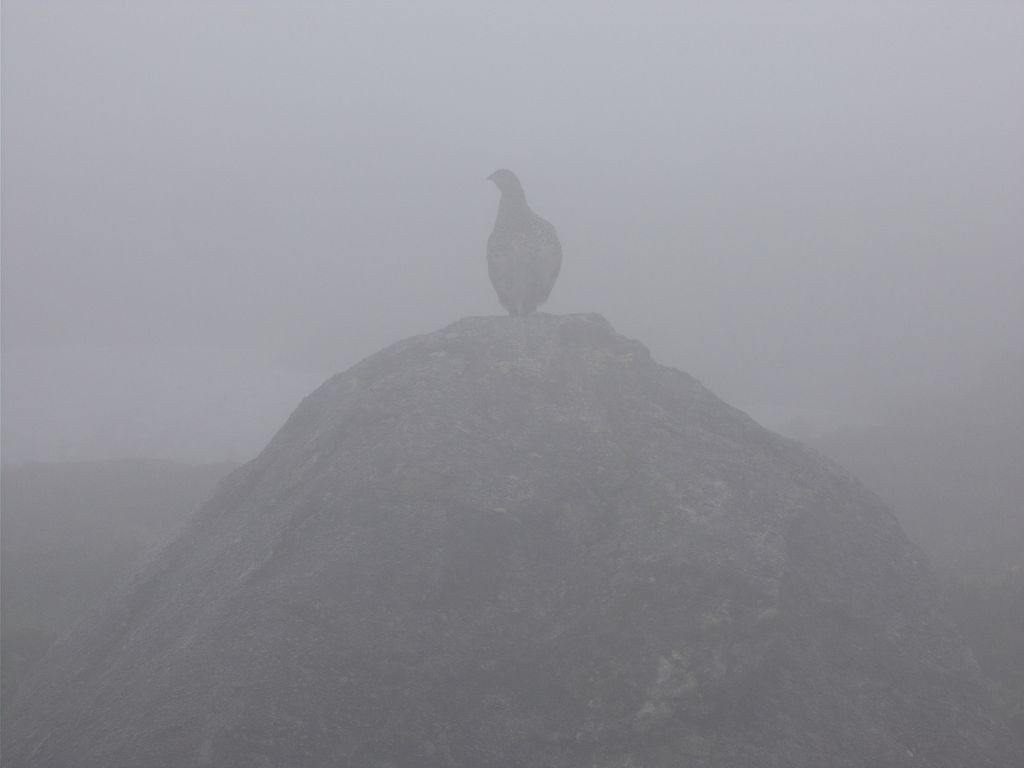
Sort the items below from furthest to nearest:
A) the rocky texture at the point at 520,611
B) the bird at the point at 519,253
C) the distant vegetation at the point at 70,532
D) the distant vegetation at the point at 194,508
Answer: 1. the distant vegetation at the point at 70,532
2. the distant vegetation at the point at 194,508
3. the bird at the point at 519,253
4. the rocky texture at the point at 520,611

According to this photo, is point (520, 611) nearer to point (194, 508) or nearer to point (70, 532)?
point (194, 508)

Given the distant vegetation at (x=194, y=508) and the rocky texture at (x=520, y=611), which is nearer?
the rocky texture at (x=520, y=611)

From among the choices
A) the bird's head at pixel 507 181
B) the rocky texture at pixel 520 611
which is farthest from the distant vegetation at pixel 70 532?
the bird's head at pixel 507 181

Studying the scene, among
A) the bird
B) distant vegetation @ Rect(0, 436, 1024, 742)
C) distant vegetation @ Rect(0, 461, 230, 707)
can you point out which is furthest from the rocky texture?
distant vegetation @ Rect(0, 461, 230, 707)

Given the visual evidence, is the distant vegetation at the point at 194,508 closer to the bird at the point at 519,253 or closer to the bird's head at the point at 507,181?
the bird at the point at 519,253

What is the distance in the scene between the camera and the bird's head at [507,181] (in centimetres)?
1489

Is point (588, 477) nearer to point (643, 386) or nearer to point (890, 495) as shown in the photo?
point (643, 386)

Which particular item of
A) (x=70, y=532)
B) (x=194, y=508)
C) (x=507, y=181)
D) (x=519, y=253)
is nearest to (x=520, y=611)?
(x=194, y=508)

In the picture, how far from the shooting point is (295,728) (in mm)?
7102

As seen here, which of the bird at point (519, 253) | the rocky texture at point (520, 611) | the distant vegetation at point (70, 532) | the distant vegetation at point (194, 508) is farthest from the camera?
the distant vegetation at point (70, 532)

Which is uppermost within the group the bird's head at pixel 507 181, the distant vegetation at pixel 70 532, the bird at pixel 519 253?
the bird's head at pixel 507 181

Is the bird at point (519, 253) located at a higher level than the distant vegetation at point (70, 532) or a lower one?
higher

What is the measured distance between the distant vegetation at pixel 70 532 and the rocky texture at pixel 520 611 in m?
3.72

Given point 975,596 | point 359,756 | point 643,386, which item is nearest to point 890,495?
point 975,596
